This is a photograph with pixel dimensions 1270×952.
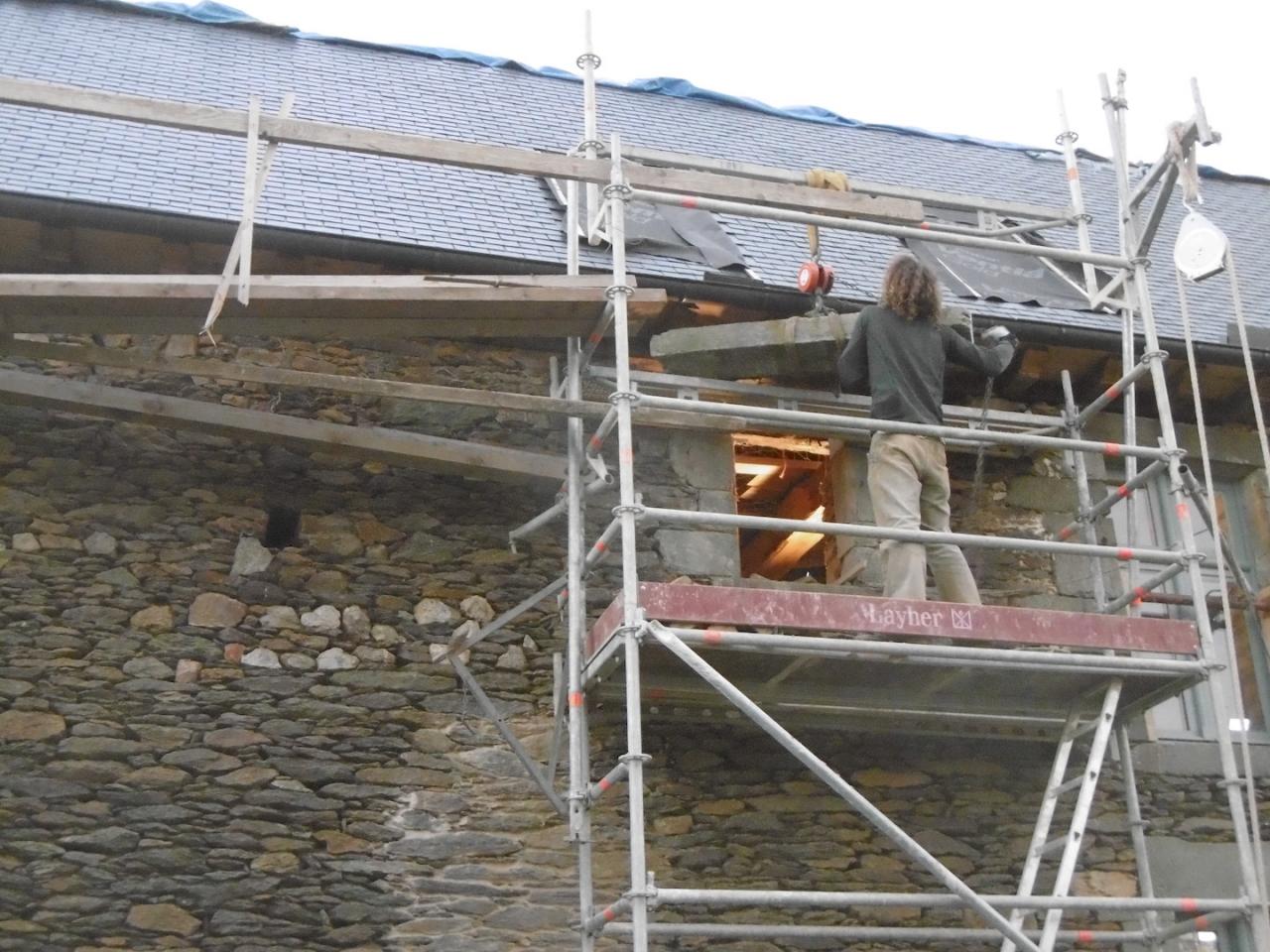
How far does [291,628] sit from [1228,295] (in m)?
6.29

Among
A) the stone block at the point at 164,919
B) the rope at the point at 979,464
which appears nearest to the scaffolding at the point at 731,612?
the rope at the point at 979,464

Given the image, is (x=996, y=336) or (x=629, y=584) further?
(x=996, y=336)

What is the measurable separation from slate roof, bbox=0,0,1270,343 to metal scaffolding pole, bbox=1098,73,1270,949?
929 millimetres

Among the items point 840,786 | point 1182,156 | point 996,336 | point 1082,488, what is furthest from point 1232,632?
point 840,786

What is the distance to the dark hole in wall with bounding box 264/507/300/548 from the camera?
285 inches

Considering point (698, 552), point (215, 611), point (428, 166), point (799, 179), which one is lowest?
point (215, 611)

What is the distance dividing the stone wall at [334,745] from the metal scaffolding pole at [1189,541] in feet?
4.15

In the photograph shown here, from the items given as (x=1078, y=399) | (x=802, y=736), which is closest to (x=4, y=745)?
(x=802, y=736)

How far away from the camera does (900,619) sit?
6.09 metres

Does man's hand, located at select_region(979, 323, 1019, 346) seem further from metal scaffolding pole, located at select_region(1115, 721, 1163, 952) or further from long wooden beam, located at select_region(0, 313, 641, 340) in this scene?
metal scaffolding pole, located at select_region(1115, 721, 1163, 952)

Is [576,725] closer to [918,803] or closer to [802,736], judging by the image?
[802,736]

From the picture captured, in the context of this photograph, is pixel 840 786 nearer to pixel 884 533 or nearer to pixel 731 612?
pixel 731 612

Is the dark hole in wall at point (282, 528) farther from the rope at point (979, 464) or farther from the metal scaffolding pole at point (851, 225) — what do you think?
the rope at point (979, 464)

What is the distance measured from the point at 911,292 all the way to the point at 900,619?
5.37ft
